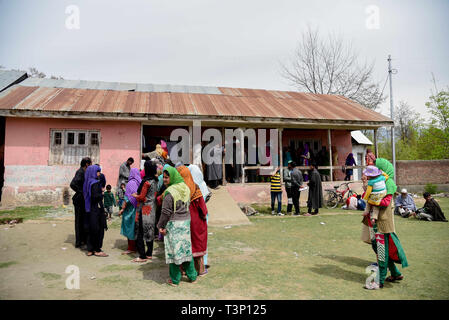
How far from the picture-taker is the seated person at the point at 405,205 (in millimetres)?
9844

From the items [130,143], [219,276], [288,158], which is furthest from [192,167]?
[288,158]

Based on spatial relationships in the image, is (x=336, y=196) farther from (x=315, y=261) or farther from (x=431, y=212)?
(x=315, y=261)

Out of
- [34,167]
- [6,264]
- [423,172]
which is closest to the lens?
[6,264]

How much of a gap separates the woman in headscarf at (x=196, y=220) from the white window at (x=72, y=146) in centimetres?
781

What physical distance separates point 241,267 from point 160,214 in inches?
62.5

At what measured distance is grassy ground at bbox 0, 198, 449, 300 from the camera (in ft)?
12.2

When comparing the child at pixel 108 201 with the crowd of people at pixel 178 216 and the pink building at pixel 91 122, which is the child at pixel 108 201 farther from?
the crowd of people at pixel 178 216

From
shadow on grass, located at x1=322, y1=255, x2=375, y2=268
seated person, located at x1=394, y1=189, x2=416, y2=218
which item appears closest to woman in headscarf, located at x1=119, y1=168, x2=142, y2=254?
shadow on grass, located at x1=322, y1=255, x2=375, y2=268

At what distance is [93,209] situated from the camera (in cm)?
532

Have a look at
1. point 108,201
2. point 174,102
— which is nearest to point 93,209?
point 108,201

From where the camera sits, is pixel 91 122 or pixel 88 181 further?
pixel 91 122

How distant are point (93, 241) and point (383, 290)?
4.60 m

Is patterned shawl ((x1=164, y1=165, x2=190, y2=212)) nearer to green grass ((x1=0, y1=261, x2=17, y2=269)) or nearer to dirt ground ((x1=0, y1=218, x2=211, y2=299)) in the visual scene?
dirt ground ((x1=0, y1=218, x2=211, y2=299))
